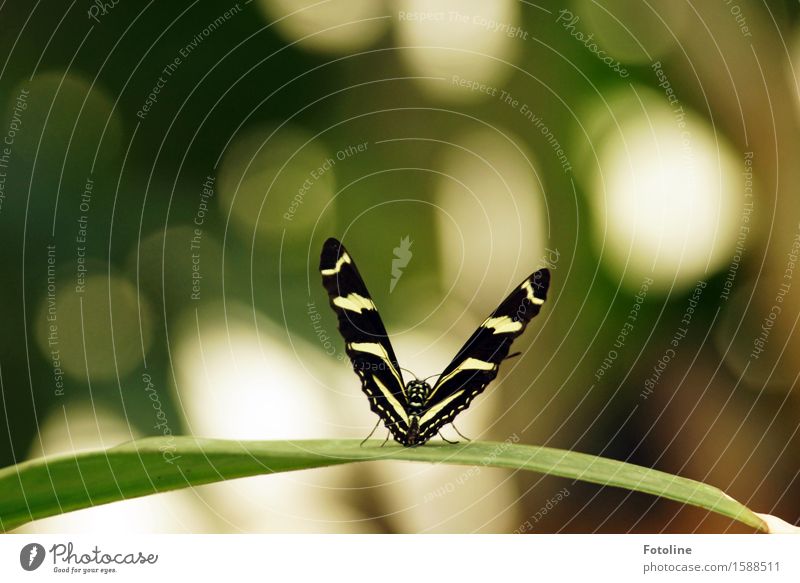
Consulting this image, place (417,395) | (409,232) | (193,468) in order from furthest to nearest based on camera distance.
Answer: (409,232)
(417,395)
(193,468)

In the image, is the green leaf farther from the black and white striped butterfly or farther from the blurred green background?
the blurred green background

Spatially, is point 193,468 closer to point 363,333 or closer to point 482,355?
point 363,333

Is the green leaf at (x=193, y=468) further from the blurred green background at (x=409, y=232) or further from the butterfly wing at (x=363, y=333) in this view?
the blurred green background at (x=409, y=232)

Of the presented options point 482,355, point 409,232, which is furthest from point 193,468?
point 409,232

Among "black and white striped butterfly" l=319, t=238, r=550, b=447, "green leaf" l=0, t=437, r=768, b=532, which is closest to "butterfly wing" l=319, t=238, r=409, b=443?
"black and white striped butterfly" l=319, t=238, r=550, b=447

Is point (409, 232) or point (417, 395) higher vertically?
point (409, 232)

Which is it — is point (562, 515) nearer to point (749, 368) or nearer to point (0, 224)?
point (749, 368)

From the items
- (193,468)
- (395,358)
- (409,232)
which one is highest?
(409,232)
